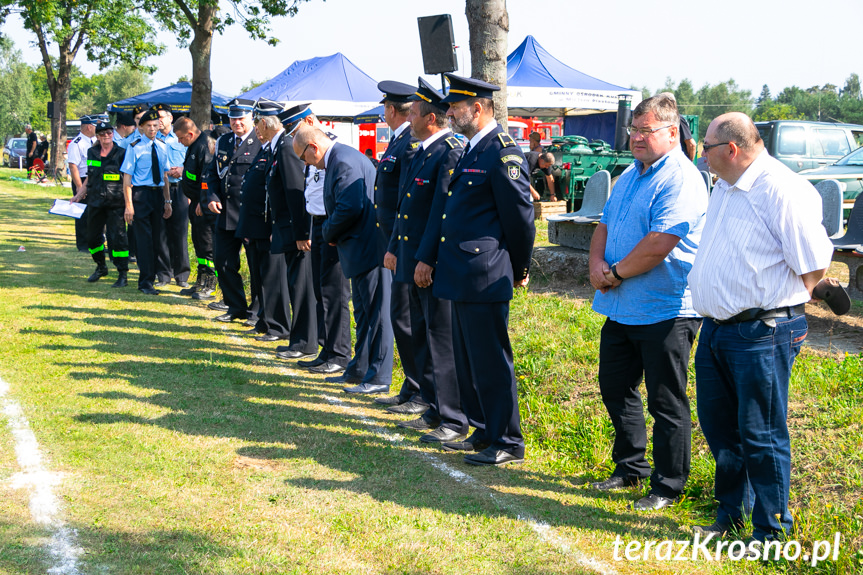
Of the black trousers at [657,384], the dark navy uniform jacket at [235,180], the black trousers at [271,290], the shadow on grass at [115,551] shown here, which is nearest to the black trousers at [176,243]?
the dark navy uniform jacket at [235,180]

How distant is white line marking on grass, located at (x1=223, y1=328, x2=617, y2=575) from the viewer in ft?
12.3

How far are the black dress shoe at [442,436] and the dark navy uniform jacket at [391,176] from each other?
1.66 metres

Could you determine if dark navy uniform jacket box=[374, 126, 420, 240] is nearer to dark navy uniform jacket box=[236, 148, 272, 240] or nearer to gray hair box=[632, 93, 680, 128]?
gray hair box=[632, 93, 680, 128]

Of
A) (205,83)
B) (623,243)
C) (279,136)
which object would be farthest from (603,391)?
(205,83)

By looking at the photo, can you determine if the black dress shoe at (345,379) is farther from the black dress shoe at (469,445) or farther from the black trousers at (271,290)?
A: the black dress shoe at (469,445)

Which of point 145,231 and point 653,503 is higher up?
point 145,231

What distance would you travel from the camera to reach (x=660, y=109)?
4254 millimetres

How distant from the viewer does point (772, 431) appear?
369cm

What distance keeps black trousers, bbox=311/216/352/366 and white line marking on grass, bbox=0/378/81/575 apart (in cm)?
258

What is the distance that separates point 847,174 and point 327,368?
8405 millimetres

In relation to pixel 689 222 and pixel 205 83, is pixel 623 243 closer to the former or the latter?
pixel 689 222

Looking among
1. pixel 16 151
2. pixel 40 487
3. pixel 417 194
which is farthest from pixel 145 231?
pixel 16 151

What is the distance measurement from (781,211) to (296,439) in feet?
10.9

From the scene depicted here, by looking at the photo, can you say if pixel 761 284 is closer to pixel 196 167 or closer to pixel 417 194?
pixel 417 194
